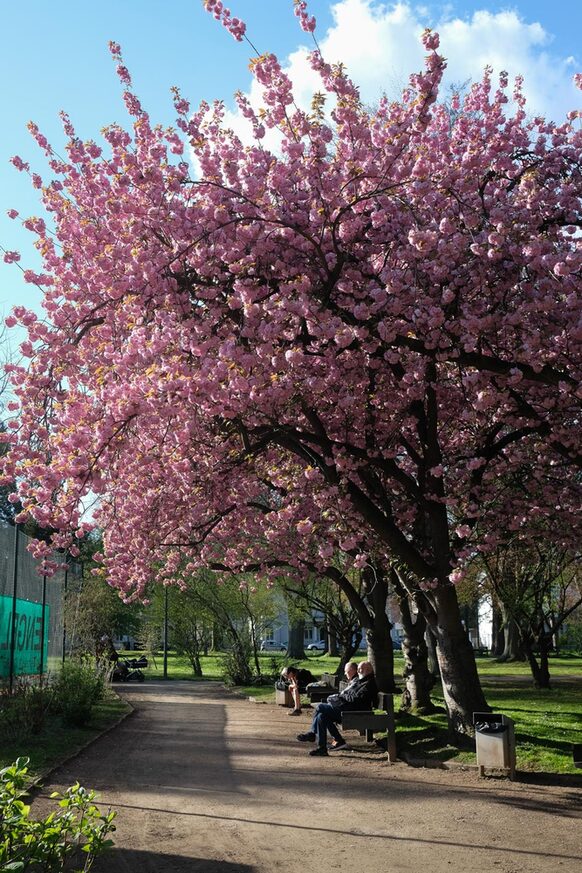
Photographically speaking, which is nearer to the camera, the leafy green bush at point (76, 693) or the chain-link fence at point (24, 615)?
the leafy green bush at point (76, 693)

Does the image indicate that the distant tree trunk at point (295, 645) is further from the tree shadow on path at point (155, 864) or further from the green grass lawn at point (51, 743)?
the tree shadow on path at point (155, 864)

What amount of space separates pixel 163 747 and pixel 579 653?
41.6 m

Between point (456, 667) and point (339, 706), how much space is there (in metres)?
1.94

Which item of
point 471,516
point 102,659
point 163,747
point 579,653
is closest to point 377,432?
point 471,516

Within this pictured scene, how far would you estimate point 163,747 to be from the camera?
13.1 m

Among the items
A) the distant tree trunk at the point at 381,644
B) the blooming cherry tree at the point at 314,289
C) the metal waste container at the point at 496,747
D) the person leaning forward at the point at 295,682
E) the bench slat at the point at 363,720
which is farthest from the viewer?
the person leaning forward at the point at 295,682

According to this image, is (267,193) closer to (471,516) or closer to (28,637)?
(471,516)

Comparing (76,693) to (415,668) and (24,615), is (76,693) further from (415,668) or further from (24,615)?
(415,668)

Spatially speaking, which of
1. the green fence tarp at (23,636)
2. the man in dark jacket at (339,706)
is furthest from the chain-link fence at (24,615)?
the man in dark jacket at (339,706)

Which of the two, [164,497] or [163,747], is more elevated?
[164,497]

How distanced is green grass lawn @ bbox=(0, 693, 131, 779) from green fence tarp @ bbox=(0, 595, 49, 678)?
1.36 metres

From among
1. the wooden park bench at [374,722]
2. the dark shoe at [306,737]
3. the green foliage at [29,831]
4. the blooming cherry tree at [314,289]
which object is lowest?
the dark shoe at [306,737]

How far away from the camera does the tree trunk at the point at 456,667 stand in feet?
38.4

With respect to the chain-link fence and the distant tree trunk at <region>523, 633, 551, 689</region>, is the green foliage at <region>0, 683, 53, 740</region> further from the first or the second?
the distant tree trunk at <region>523, 633, 551, 689</region>
